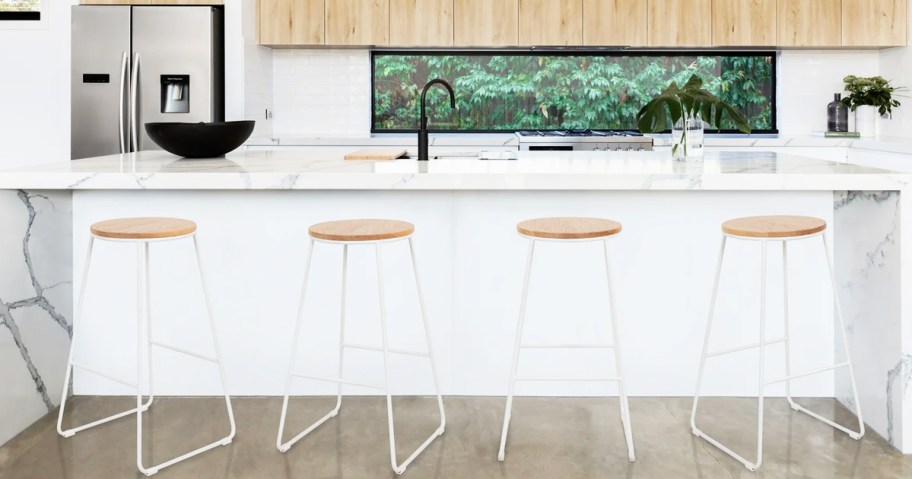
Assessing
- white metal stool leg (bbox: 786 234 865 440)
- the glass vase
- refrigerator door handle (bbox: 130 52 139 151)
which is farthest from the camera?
refrigerator door handle (bbox: 130 52 139 151)

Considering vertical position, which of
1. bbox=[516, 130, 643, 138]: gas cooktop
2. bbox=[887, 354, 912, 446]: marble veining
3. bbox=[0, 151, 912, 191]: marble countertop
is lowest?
bbox=[887, 354, 912, 446]: marble veining

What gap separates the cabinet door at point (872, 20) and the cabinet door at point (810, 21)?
4cm

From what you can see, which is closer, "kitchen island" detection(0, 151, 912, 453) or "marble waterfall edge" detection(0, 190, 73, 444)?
"marble waterfall edge" detection(0, 190, 73, 444)

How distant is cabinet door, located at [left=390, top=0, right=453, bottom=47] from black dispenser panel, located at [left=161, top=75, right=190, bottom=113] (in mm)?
1358

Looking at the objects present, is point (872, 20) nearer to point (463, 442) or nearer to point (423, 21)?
point (423, 21)

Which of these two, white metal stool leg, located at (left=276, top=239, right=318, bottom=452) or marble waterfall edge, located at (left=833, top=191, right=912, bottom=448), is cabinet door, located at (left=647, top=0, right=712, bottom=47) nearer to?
marble waterfall edge, located at (left=833, top=191, right=912, bottom=448)

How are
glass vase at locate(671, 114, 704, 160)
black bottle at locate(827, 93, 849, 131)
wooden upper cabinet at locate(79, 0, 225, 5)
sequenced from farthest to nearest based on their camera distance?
black bottle at locate(827, 93, 849, 131) → wooden upper cabinet at locate(79, 0, 225, 5) → glass vase at locate(671, 114, 704, 160)

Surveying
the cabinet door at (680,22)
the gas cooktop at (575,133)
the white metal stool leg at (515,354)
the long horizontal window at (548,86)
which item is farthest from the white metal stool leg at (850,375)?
the long horizontal window at (548,86)

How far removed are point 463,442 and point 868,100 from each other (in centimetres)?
429

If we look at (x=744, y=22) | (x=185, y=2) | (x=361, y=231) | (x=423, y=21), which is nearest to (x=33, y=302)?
(x=361, y=231)

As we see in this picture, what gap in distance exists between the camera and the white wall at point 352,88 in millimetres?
6129

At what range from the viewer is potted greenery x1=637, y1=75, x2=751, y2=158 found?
11.0ft

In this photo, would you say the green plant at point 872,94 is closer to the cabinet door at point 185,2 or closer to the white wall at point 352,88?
the white wall at point 352,88

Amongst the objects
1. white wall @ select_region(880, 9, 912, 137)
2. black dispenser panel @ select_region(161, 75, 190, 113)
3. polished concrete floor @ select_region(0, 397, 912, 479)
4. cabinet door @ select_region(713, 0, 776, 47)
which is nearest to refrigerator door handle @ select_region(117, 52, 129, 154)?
black dispenser panel @ select_region(161, 75, 190, 113)
